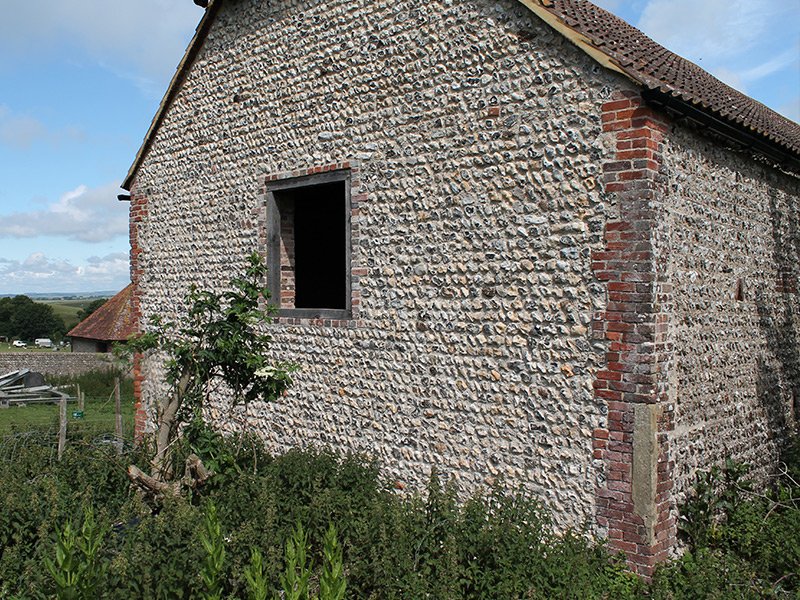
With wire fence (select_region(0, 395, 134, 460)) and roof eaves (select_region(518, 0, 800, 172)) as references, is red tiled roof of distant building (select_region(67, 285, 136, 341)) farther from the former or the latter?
roof eaves (select_region(518, 0, 800, 172))

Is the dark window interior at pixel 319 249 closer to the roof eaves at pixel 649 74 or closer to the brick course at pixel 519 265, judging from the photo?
the brick course at pixel 519 265

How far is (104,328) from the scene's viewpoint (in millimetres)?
26156

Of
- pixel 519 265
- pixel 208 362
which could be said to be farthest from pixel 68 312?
pixel 519 265

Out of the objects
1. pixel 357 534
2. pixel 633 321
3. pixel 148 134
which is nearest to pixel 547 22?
pixel 633 321

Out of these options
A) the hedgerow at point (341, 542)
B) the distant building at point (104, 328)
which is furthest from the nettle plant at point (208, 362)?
the distant building at point (104, 328)

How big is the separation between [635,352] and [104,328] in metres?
24.2

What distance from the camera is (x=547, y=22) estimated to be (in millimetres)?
6445

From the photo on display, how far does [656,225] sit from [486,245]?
1.73m

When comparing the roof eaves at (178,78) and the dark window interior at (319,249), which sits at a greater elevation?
the roof eaves at (178,78)

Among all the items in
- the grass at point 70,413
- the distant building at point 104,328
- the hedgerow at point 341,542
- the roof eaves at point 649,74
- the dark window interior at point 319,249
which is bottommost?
the grass at point 70,413

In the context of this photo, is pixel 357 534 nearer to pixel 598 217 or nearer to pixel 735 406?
pixel 598 217

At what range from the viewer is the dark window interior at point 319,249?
12.1 m

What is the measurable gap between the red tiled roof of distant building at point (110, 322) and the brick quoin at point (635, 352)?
20597 millimetres

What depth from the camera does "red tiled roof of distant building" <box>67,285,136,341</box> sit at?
2435cm
